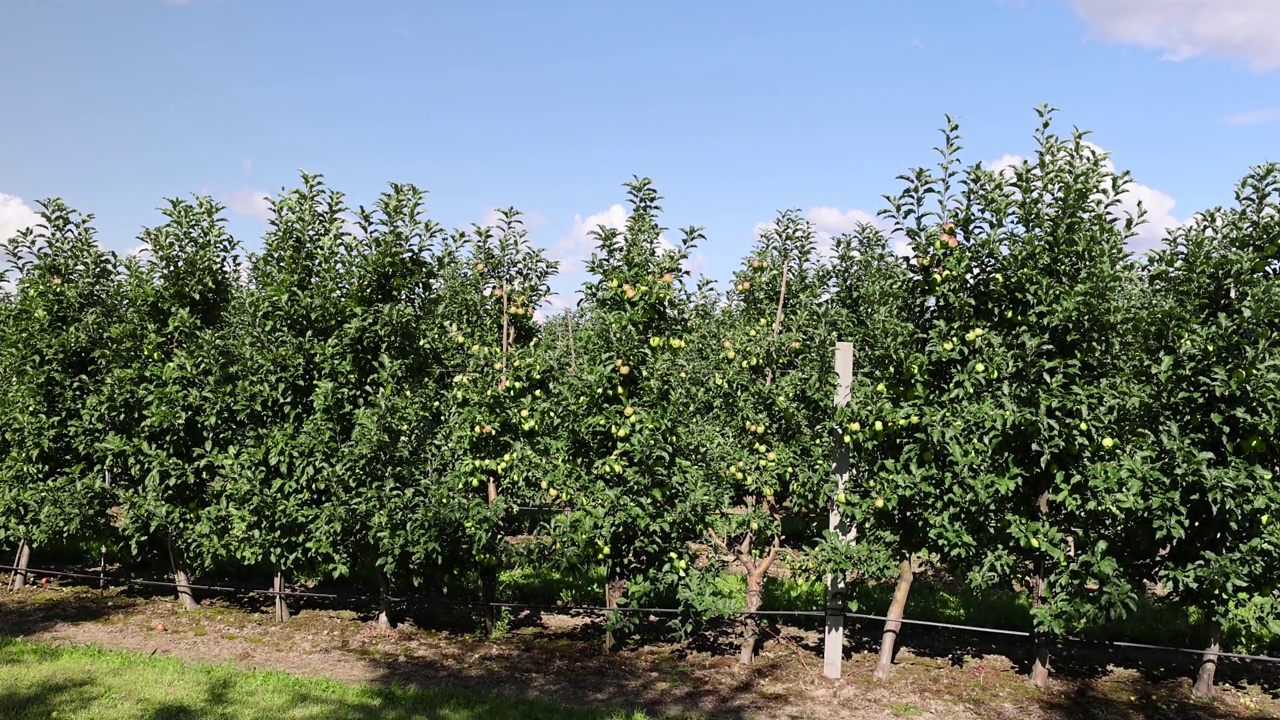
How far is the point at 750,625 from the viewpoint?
29.1 feet

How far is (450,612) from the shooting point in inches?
422

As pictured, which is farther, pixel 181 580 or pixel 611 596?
pixel 181 580

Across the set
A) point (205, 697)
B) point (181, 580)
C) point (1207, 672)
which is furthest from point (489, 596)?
point (1207, 672)

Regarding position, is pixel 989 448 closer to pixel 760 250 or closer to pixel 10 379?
pixel 760 250

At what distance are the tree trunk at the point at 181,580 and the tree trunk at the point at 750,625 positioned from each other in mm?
6974

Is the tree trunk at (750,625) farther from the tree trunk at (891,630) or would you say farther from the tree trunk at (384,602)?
the tree trunk at (384,602)

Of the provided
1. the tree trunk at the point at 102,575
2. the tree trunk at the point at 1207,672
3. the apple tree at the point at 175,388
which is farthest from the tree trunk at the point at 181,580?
the tree trunk at the point at 1207,672

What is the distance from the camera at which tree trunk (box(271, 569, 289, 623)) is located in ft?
33.8

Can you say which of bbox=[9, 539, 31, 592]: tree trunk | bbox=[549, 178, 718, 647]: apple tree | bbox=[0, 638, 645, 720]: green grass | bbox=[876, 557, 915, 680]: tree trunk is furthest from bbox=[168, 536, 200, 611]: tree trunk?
bbox=[876, 557, 915, 680]: tree trunk

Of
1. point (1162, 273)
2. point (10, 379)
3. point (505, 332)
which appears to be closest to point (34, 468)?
point (10, 379)

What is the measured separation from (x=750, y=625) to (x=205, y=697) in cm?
511

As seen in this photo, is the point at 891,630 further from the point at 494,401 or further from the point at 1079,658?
the point at 494,401

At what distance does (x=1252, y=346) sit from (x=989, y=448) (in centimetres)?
234

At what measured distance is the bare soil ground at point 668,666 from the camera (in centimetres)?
786
